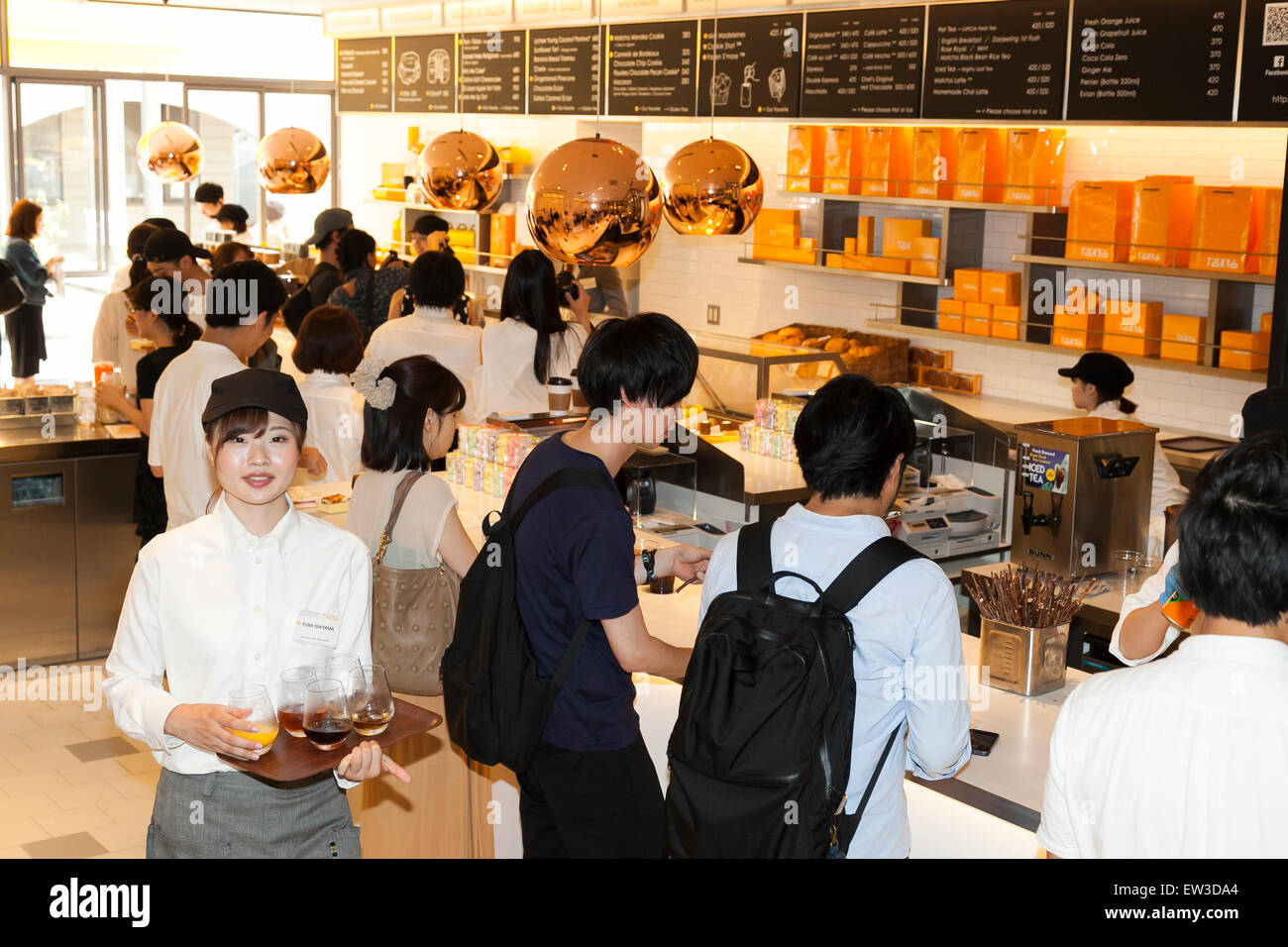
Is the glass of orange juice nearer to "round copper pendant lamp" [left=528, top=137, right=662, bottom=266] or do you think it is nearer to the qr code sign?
"round copper pendant lamp" [left=528, top=137, right=662, bottom=266]

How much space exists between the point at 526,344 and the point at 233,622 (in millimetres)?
3432

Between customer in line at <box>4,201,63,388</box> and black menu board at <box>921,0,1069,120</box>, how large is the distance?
6.08 m

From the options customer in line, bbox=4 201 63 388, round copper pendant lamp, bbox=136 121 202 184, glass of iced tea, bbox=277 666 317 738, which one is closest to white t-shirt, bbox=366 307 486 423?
round copper pendant lamp, bbox=136 121 202 184

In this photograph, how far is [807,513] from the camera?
A: 7.13 ft

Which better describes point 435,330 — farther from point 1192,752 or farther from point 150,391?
point 1192,752

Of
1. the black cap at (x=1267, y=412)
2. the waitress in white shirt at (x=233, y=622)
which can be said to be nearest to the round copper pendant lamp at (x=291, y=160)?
the waitress in white shirt at (x=233, y=622)

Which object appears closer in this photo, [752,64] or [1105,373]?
[1105,373]

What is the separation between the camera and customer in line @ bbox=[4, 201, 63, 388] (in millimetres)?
9469

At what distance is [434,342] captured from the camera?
19.3ft

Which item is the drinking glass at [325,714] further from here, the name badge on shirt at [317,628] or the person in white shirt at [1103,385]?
the person in white shirt at [1103,385]

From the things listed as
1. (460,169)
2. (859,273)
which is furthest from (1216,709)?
(859,273)

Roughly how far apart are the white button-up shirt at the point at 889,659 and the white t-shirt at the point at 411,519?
3.61 ft
